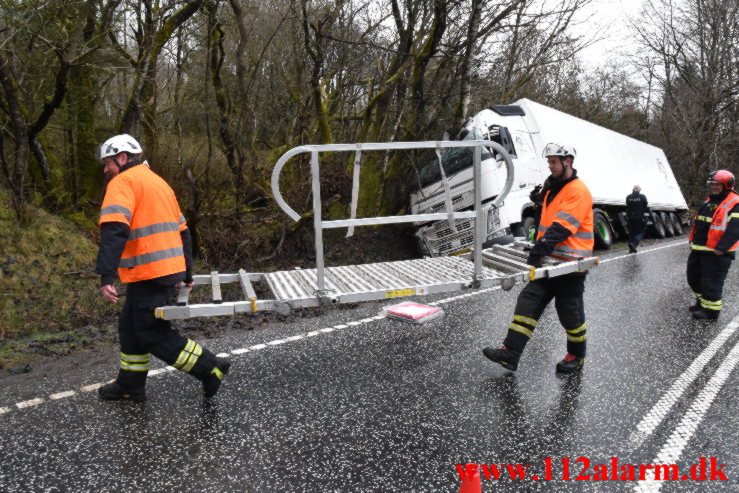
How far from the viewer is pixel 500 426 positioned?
3.25m

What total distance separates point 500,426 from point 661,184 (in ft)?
55.7

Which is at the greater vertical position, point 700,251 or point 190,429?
point 700,251

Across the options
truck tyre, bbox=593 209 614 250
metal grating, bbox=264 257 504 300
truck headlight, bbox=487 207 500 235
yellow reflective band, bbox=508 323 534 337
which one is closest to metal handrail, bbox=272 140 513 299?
metal grating, bbox=264 257 504 300

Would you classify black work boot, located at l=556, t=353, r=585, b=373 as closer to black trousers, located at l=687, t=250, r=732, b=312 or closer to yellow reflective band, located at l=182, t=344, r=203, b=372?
black trousers, located at l=687, t=250, r=732, b=312

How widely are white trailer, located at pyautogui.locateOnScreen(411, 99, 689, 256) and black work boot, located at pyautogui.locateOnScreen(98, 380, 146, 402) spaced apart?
5.06m

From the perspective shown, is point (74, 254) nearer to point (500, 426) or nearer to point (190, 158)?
point (190, 158)

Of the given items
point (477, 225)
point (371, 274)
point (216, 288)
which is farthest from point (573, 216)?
point (216, 288)

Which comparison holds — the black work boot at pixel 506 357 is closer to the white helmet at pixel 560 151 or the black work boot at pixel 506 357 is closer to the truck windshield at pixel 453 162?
the white helmet at pixel 560 151

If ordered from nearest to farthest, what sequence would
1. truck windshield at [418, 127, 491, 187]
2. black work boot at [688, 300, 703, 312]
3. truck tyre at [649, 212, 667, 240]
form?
black work boot at [688, 300, 703, 312]
truck windshield at [418, 127, 491, 187]
truck tyre at [649, 212, 667, 240]

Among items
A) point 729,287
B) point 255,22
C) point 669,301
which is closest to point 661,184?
point 729,287

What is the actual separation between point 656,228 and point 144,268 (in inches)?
642

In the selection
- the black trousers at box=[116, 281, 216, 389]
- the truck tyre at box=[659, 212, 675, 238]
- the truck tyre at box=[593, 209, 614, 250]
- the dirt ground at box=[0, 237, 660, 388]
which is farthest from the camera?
the truck tyre at box=[659, 212, 675, 238]

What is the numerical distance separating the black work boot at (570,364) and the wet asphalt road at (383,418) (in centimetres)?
11

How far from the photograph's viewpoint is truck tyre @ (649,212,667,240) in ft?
52.1
